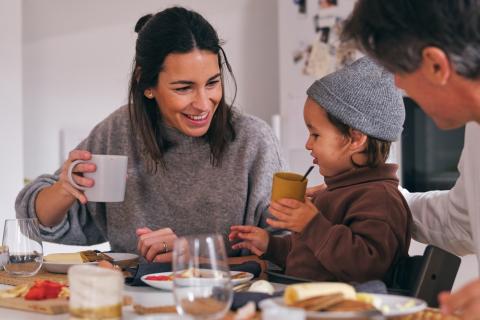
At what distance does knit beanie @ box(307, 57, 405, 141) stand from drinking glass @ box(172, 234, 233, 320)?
69 centimetres

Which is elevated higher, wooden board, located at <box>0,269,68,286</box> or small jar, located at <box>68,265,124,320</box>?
small jar, located at <box>68,265,124,320</box>

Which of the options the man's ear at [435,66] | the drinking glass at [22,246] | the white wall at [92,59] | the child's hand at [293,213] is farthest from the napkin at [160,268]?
the white wall at [92,59]

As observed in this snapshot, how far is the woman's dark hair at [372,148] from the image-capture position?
65.1 inches

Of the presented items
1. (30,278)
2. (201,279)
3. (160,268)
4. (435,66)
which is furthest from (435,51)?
(30,278)

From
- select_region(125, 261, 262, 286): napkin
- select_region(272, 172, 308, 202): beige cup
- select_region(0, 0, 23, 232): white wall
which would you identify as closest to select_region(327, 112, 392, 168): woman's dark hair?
select_region(272, 172, 308, 202): beige cup

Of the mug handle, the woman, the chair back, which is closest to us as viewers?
the chair back

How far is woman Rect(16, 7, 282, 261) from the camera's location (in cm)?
188

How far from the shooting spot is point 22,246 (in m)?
1.49

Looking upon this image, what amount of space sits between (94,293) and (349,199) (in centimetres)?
70

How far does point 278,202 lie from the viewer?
153 cm

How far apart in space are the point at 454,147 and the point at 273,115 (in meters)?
1.21

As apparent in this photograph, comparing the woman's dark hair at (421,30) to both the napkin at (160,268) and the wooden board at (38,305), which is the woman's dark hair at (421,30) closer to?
the napkin at (160,268)

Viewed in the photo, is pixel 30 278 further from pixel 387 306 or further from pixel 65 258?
pixel 387 306

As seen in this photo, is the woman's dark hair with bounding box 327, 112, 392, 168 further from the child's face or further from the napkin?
the napkin
